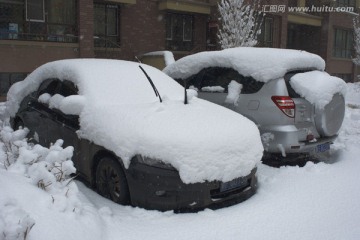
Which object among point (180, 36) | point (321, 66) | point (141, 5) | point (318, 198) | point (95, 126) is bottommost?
point (318, 198)

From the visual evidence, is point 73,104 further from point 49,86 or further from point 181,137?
point 181,137

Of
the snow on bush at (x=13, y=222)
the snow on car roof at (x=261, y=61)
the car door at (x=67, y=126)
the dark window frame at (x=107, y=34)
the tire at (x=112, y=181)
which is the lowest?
the tire at (x=112, y=181)

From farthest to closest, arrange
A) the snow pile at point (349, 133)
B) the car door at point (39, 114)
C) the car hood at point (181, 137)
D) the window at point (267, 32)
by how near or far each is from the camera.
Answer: the window at point (267, 32) → the snow pile at point (349, 133) → the car door at point (39, 114) → the car hood at point (181, 137)

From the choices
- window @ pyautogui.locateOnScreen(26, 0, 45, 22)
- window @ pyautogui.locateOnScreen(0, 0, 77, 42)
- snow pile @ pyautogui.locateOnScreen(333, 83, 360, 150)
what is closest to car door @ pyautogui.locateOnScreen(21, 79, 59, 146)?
A: snow pile @ pyautogui.locateOnScreen(333, 83, 360, 150)

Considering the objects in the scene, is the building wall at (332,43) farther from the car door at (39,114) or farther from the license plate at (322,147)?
the car door at (39,114)

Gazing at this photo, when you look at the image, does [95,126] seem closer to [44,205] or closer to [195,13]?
[44,205]

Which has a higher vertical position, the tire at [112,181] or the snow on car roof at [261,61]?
the snow on car roof at [261,61]

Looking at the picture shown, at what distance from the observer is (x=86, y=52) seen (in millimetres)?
14180

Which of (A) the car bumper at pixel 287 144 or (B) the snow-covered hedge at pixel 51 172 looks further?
(A) the car bumper at pixel 287 144

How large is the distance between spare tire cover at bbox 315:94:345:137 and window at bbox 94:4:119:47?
12008 mm

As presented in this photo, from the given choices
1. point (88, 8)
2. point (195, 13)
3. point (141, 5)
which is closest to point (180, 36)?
point (195, 13)

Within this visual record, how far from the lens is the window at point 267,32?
71.9ft

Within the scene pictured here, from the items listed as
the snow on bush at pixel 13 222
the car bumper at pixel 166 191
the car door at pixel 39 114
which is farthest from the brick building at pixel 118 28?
the snow on bush at pixel 13 222

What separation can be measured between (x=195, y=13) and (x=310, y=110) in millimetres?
15155
